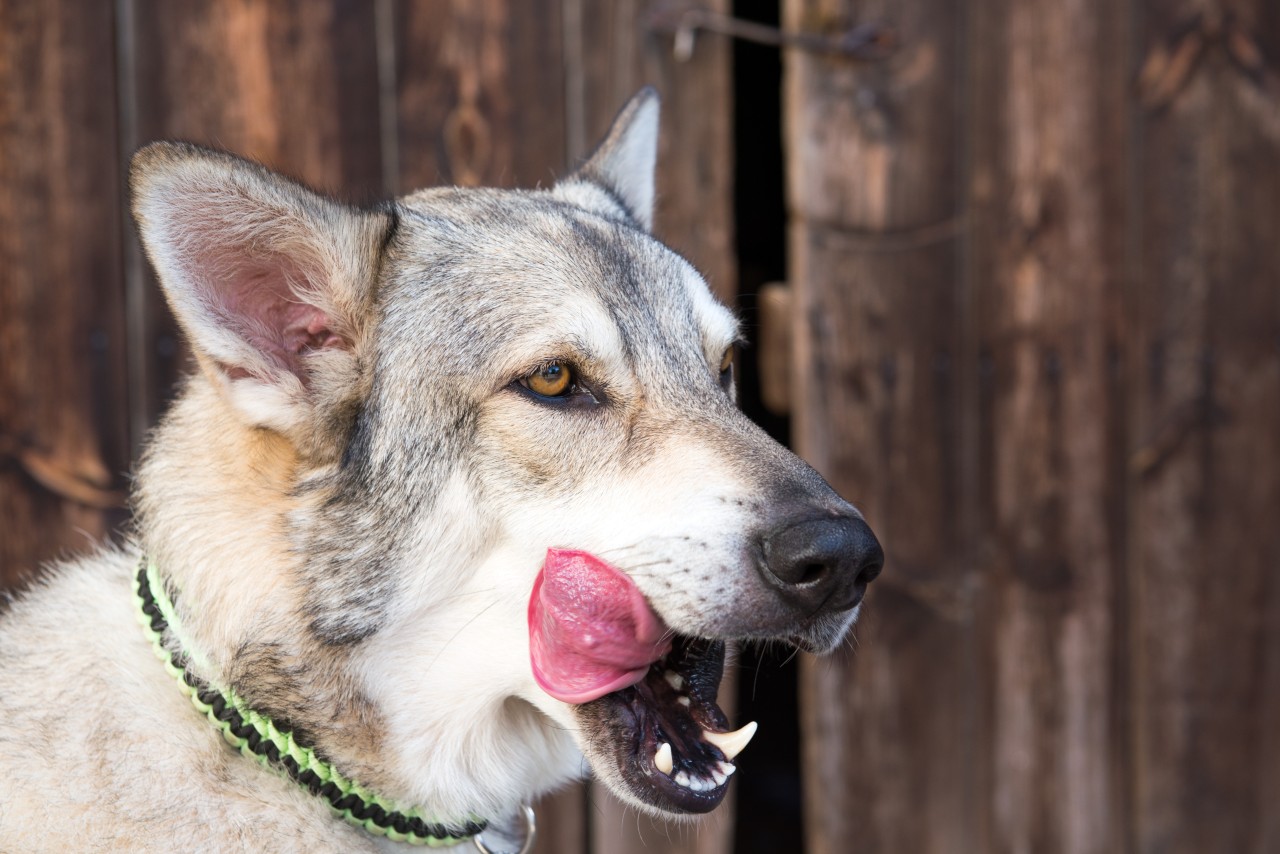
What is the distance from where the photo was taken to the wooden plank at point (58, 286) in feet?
11.1

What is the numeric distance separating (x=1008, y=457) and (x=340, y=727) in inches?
104

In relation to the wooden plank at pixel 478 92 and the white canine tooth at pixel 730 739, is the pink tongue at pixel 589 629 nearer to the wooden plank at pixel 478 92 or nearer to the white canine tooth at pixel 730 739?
the white canine tooth at pixel 730 739

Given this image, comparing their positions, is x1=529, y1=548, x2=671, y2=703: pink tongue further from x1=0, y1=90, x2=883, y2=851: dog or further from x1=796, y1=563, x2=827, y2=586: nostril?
x1=796, y1=563, x2=827, y2=586: nostril

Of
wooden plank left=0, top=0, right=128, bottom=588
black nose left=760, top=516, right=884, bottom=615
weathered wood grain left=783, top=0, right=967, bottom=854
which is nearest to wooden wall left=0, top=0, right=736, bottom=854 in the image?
wooden plank left=0, top=0, right=128, bottom=588

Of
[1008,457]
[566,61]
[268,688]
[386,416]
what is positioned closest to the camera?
[268,688]

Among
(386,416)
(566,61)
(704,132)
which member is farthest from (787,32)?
(386,416)

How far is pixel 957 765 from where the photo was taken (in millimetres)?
4023

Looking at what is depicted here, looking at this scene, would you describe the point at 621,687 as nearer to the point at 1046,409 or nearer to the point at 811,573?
the point at 811,573

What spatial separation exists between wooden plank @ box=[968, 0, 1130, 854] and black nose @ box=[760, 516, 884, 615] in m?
2.16

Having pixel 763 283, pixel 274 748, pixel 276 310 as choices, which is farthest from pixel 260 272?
pixel 763 283

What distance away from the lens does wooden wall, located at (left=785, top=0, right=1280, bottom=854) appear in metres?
3.79

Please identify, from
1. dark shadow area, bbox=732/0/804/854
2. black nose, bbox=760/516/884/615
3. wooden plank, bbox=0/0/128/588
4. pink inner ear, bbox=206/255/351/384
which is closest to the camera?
black nose, bbox=760/516/884/615

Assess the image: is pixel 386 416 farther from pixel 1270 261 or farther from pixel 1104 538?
pixel 1270 261

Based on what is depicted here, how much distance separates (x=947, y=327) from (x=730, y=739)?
2.26 m
